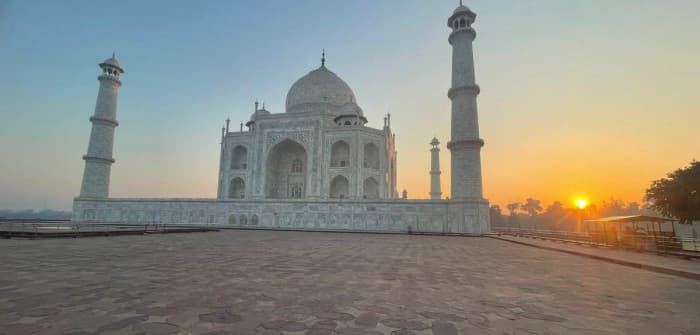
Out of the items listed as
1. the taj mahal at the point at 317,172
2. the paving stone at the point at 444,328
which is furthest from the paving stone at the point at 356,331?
the taj mahal at the point at 317,172

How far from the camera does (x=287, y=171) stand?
3325 cm

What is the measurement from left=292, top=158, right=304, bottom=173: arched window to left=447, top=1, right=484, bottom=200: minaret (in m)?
16.4

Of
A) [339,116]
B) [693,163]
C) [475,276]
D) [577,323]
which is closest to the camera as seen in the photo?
[577,323]

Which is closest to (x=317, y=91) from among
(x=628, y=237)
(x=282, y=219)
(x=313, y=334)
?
(x=282, y=219)

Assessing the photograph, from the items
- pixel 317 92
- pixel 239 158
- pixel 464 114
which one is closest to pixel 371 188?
pixel 317 92

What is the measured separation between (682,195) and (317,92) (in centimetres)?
2917

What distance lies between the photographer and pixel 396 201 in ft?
72.4

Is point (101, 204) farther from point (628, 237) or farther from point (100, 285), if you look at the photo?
point (628, 237)

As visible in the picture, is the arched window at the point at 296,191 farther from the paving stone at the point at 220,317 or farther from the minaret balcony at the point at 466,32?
the paving stone at the point at 220,317

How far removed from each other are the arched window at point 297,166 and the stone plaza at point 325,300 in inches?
1074

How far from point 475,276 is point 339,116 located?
29.2m

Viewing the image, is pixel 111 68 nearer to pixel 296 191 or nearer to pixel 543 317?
pixel 296 191

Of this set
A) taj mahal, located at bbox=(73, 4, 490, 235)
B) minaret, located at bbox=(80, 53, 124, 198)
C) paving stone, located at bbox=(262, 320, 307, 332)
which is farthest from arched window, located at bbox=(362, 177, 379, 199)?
paving stone, located at bbox=(262, 320, 307, 332)

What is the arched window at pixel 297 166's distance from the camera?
109 ft
